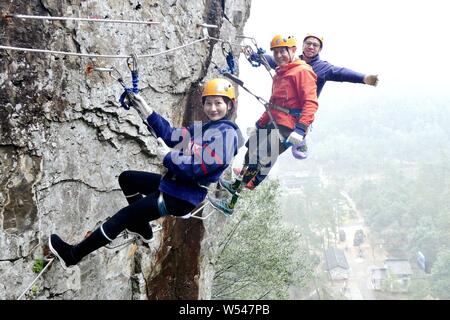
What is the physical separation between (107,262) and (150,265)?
3.99ft

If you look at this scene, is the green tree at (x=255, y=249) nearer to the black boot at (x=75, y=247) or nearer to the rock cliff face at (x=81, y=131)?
the rock cliff face at (x=81, y=131)

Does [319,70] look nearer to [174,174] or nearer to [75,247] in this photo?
[174,174]

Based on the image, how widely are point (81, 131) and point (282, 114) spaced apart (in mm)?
3201

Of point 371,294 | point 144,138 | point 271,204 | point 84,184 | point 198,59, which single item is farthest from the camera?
point 371,294

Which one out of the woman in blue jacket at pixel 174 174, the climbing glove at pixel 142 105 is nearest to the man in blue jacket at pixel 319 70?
the woman in blue jacket at pixel 174 174

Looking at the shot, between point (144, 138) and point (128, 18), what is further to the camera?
point (144, 138)

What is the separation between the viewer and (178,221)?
8.49m

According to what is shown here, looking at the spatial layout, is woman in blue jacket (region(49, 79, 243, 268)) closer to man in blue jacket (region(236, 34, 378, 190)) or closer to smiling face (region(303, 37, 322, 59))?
man in blue jacket (region(236, 34, 378, 190))

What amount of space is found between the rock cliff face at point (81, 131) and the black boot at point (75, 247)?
23 centimetres

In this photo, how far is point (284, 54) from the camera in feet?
23.1

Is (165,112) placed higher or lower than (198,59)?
lower

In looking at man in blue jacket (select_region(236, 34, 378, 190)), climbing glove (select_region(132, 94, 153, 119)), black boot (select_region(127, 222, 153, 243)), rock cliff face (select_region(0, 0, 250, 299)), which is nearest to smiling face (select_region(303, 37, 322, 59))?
man in blue jacket (select_region(236, 34, 378, 190))

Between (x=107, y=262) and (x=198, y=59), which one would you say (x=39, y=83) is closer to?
(x=107, y=262)
